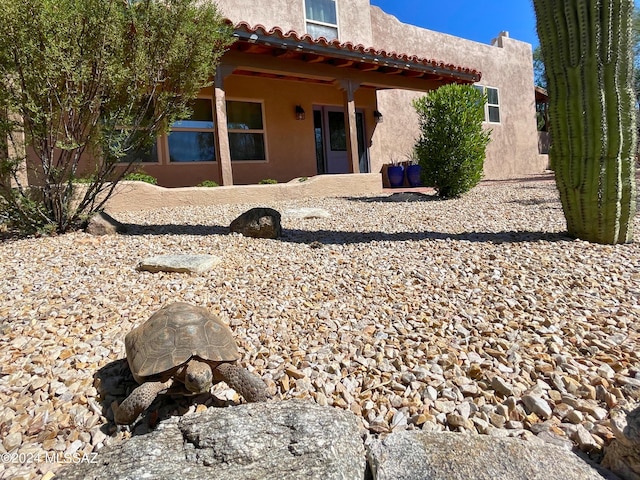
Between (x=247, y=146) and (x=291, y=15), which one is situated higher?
(x=291, y=15)

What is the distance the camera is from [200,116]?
10.1 metres

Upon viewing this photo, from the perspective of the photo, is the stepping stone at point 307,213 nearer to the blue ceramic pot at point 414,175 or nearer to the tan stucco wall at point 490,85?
the blue ceramic pot at point 414,175

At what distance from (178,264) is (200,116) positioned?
24.1 ft

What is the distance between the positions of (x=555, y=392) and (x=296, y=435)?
1293mm

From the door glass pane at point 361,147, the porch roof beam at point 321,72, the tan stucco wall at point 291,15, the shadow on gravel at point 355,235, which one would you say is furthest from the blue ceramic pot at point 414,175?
the shadow on gravel at point 355,235

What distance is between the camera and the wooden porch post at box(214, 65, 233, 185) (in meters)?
8.02

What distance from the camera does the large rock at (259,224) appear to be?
4992 mm

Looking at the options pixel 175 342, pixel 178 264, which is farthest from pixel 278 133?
pixel 175 342

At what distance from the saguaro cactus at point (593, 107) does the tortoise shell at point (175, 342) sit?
4026mm

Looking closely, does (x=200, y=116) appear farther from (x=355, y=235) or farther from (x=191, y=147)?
(x=355, y=235)

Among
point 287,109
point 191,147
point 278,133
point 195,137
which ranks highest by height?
point 287,109

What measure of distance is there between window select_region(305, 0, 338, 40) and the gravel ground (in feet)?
29.8

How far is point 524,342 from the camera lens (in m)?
2.42

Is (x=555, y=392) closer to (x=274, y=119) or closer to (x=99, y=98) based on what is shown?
(x=99, y=98)
